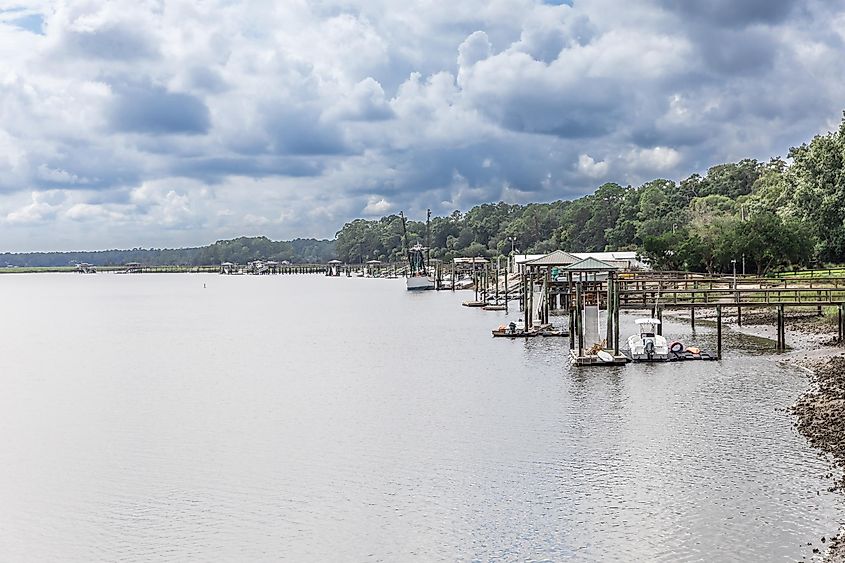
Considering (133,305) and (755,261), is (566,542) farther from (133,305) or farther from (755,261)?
(133,305)

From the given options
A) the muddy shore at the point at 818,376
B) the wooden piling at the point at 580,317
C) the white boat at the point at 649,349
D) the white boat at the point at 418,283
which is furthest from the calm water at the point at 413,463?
the white boat at the point at 418,283

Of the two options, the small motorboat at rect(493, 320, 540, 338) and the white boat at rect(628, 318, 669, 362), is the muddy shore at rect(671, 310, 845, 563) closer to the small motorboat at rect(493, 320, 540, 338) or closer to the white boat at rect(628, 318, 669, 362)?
the white boat at rect(628, 318, 669, 362)

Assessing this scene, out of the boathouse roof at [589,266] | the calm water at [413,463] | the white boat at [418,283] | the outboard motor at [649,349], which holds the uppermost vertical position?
the boathouse roof at [589,266]

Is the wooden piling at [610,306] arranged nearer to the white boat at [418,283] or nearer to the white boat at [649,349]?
the white boat at [649,349]

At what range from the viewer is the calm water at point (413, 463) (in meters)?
19.5

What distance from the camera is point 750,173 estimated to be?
161875mm

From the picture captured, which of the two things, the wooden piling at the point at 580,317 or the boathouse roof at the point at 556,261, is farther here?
the boathouse roof at the point at 556,261

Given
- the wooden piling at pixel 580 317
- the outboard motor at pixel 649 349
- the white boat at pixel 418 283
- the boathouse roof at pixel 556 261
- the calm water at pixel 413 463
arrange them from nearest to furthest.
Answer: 1. the calm water at pixel 413 463
2. the outboard motor at pixel 649 349
3. the wooden piling at pixel 580 317
4. the boathouse roof at pixel 556 261
5. the white boat at pixel 418 283

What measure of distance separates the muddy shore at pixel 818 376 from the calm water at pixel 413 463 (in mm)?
615

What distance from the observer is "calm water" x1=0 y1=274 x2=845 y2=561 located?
19.5m

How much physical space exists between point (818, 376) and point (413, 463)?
19498mm

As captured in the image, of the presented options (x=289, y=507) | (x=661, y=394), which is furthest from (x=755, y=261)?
(x=289, y=507)

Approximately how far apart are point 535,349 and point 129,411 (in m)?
24.1

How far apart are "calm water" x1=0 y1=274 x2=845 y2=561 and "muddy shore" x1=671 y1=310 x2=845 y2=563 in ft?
2.02
